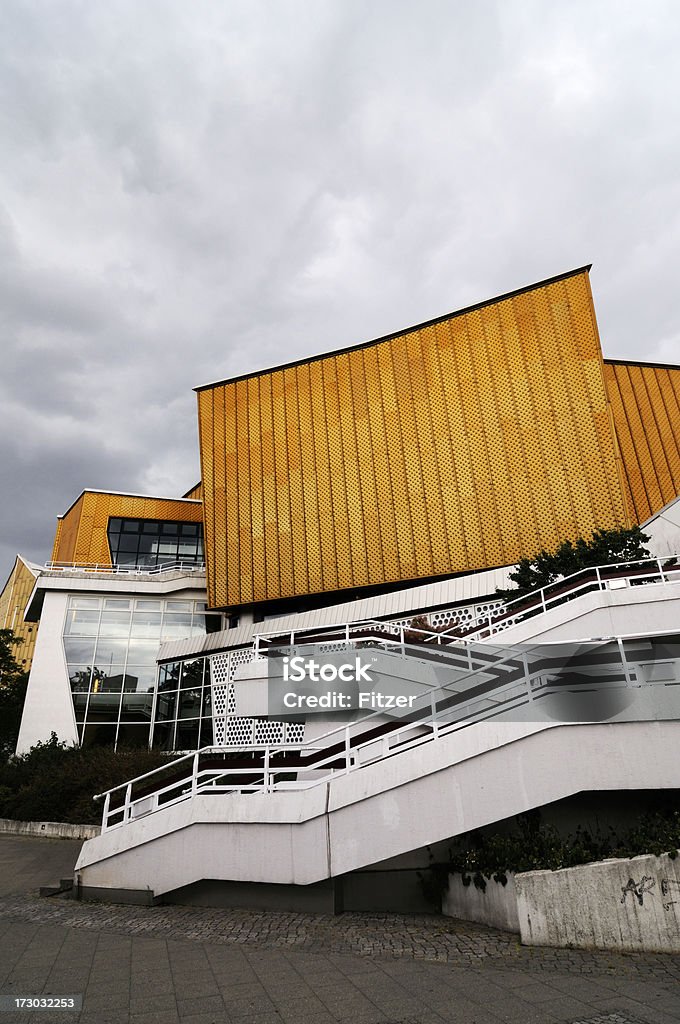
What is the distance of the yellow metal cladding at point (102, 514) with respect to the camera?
38.8 metres

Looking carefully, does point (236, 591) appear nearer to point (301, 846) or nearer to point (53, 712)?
point (53, 712)

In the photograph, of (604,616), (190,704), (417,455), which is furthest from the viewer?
(190,704)

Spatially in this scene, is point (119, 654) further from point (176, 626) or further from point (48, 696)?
point (48, 696)

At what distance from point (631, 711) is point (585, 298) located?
22.8 m

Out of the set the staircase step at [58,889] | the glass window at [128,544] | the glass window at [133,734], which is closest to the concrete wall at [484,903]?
the staircase step at [58,889]

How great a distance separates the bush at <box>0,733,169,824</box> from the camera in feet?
54.1

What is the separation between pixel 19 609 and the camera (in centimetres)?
5281

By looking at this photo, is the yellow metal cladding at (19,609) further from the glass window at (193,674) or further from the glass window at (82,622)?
the glass window at (193,674)

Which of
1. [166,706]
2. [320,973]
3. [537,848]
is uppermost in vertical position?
[166,706]

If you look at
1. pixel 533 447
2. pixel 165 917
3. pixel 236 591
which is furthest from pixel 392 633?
pixel 236 591

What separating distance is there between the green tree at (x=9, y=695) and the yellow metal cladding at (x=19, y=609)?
14.3 m

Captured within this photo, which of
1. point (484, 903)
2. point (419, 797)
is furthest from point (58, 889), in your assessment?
point (484, 903)

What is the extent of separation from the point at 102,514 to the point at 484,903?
37445 millimetres

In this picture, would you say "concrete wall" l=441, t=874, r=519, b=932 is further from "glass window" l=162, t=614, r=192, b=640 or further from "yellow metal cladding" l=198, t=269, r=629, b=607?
"glass window" l=162, t=614, r=192, b=640
